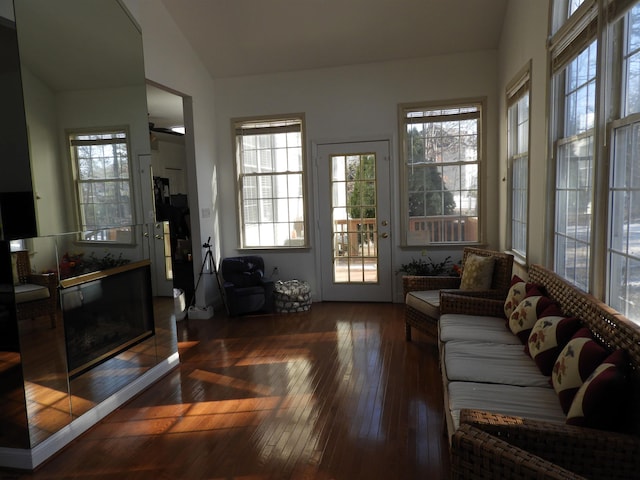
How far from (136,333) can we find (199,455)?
4.33 ft

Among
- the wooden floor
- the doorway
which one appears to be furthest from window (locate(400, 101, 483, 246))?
the doorway

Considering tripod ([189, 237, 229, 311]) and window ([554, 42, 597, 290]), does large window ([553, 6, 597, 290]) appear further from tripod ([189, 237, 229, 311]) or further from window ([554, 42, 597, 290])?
tripod ([189, 237, 229, 311])

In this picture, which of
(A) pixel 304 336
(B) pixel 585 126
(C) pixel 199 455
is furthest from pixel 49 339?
(B) pixel 585 126

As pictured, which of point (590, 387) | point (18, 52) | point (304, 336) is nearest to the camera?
point (590, 387)

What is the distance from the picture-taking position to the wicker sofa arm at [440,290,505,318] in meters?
3.40

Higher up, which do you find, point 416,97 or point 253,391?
point 416,97

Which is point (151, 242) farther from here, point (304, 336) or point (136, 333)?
point (304, 336)

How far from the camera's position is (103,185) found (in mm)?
3150

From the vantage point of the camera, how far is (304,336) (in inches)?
178

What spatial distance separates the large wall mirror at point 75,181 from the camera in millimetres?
2482

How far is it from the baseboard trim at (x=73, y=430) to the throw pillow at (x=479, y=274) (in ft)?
9.08

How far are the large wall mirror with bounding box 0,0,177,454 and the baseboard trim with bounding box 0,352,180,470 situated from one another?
36mm

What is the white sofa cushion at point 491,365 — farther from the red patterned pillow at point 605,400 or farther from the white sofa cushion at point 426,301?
the white sofa cushion at point 426,301

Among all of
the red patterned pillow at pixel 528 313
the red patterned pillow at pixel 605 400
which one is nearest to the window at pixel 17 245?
the red patterned pillow at pixel 605 400
